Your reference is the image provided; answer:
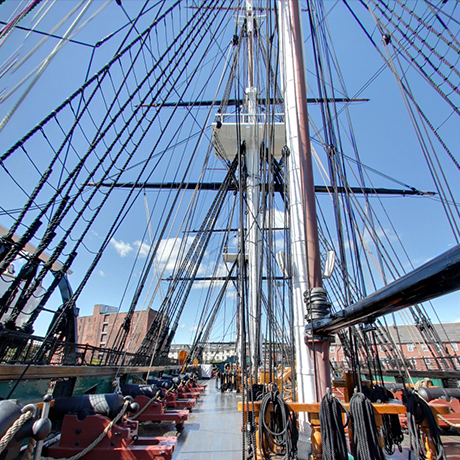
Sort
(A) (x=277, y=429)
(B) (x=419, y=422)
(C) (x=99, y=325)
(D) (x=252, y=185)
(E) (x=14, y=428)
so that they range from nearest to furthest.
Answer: (E) (x=14, y=428), (B) (x=419, y=422), (A) (x=277, y=429), (D) (x=252, y=185), (C) (x=99, y=325)

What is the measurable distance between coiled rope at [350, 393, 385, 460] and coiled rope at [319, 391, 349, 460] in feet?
0.26

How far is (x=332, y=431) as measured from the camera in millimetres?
1951

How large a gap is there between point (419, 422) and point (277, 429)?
3.74 feet

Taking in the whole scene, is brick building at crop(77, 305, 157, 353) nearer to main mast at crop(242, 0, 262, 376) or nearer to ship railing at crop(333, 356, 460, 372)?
main mast at crop(242, 0, 262, 376)

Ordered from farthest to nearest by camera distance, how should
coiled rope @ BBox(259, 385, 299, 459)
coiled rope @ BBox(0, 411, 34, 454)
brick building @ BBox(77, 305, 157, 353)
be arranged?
brick building @ BBox(77, 305, 157, 353) → coiled rope @ BBox(259, 385, 299, 459) → coiled rope @ BBox(0, 411, 34, 454)

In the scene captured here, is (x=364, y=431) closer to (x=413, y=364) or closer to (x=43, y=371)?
(x=43, y=371)

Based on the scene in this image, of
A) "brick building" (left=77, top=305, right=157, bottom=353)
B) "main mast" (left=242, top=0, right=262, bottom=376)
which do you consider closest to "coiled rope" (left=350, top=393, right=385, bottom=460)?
"main mast" (left=242, top=0, right=262, bottom=376)

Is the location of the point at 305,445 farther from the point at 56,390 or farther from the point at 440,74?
the point at 440,74

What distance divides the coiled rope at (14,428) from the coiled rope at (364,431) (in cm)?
204

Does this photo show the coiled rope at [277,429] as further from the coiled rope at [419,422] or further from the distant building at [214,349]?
the distant building at [214,349]

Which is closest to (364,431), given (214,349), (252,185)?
(252,185)

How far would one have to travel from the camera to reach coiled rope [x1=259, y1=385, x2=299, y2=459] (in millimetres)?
2225

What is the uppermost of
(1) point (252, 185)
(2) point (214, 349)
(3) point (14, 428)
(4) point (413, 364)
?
(1) point (252, 185)

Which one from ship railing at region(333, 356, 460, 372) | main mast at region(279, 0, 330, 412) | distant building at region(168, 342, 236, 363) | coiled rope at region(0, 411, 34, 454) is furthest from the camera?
distant building at region(168, 342, 236, 363)
